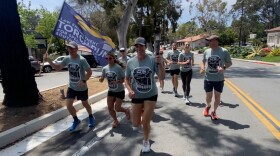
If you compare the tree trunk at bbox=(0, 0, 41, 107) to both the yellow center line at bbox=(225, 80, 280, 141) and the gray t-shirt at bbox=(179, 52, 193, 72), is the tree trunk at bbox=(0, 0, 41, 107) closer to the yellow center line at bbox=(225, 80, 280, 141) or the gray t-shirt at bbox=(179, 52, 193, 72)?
the gray t-shirt at bbox=(179, 52, 193, 72)

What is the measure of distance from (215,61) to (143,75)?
2.46 m

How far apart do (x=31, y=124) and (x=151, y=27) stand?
110ft

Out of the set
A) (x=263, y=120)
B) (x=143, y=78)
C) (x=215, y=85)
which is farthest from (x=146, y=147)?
(x=263, y=120)

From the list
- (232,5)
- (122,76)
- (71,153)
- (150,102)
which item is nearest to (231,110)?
(122,76)

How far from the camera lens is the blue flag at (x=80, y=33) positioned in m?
7.81

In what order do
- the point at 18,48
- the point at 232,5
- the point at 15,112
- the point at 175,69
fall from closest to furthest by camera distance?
the point at 15,112, the point at 18,48, the point at 175,69, the point at 232,5

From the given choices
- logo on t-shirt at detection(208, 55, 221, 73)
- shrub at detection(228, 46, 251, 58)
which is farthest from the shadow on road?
shrub at detection(228, 46, 251, 58)

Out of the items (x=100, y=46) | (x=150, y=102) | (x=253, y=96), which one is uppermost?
(x=100, y=46)

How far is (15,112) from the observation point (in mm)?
7660

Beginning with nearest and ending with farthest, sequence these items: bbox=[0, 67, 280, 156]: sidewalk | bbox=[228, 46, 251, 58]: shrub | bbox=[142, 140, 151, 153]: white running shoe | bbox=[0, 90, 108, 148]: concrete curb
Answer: bbox=[142, 140, 151, 153]: white running shoe → bbox=[0, 67, 280, 156]: sidewalk → bbox=[0, 90, 108, 148]: concrete curb → bbox=[228, 46, 251, 58]: shrub

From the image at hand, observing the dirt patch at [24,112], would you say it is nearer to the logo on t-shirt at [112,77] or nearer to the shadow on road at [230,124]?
the logo on t-shirt at [112,77]

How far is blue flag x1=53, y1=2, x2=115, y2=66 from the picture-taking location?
781cm

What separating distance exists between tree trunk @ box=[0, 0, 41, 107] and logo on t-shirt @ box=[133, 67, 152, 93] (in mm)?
4046

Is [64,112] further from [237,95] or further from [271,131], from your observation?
[237,95]
